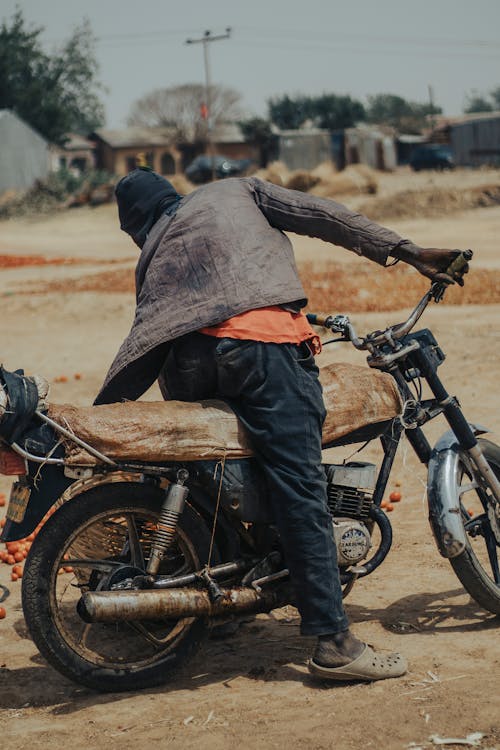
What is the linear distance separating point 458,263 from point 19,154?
194ft

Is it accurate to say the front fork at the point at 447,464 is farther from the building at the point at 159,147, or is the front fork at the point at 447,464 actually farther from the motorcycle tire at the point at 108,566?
the building at the point at 159,147

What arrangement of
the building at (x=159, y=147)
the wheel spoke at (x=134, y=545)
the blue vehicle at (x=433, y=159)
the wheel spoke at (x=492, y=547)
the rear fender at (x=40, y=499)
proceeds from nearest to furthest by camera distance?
1. the rear fender at (x=40, y=499)
2. the wheel spoke at (x=134, y=545)
3. the wheel spoke at (x=492, y=547)
4. the blue vehicle at (x=433, y=159)
5. the building at (x=159, y=147)

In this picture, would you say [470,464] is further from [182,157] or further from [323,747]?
[182,157]

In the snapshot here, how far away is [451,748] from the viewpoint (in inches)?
135

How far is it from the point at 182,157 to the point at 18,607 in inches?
2441

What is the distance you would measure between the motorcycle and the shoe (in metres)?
0.34

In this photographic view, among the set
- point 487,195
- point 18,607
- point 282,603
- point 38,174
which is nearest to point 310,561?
point 282,603

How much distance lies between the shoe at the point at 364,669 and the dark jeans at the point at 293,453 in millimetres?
136

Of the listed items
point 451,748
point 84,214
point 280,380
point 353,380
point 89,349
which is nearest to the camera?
point 451,748

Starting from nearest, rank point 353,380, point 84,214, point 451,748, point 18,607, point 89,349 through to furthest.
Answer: point 451,748, point 353,380, point 18,607, point 89,349, point 84,214

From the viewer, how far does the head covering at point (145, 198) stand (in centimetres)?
437

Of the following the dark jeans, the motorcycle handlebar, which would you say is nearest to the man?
the dark jeans

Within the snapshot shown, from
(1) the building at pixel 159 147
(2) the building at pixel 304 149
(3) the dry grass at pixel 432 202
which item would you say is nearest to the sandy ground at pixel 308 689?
(3) the dry grass at pixel 432 202

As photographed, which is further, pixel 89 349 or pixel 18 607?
pixel 89 349
